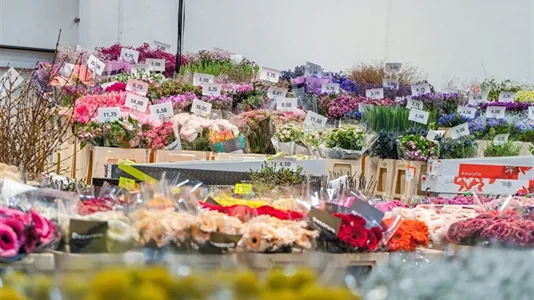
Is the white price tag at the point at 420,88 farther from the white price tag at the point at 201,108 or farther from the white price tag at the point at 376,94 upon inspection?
the white price tag at the point at 201,108

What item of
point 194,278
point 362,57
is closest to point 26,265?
point 194,278

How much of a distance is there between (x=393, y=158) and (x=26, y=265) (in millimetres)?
3592

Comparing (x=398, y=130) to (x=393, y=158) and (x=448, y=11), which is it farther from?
(x=448, y=11)

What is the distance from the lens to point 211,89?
5.63 m

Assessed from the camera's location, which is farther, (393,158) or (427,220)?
(393,158)

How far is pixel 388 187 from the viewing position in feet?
16.0

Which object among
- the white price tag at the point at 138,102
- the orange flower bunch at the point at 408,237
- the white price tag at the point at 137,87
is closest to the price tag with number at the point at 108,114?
the white price tag at the point at 138,102

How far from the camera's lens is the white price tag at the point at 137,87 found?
5.45 m

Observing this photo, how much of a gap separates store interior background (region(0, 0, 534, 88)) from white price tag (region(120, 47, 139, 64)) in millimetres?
2112

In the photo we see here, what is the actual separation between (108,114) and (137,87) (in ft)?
2.69

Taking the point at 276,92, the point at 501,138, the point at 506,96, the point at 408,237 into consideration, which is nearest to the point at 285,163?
the point at 276,92

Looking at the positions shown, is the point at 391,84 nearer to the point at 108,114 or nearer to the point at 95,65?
the point at 95,65

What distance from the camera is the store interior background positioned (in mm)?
8078

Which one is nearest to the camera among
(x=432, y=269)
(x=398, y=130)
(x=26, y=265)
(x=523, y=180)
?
(x=432, y=269)
